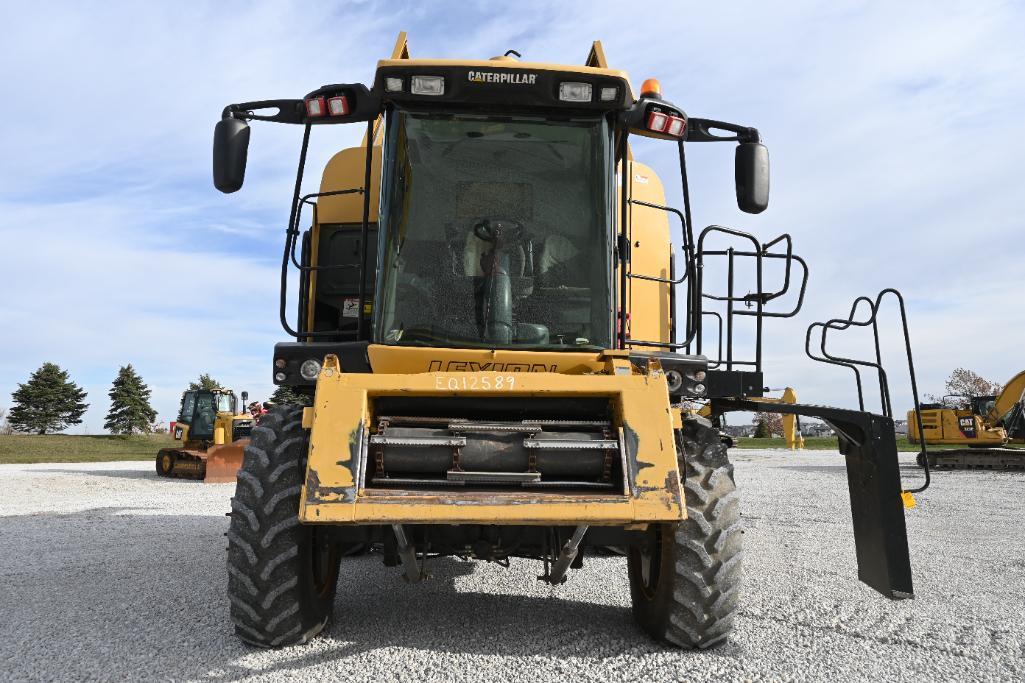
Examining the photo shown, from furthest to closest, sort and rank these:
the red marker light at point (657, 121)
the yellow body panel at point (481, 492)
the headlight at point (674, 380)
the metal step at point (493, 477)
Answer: the red marker light at point (657, 121), the headlight at point (674, 380), the metal step at point (493, 477), the yellow body panel at point (481, 492)

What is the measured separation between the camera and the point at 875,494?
13.9 ft

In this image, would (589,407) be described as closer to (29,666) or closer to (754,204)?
(754,204)

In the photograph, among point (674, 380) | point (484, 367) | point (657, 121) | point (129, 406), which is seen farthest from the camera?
point (129, 406)

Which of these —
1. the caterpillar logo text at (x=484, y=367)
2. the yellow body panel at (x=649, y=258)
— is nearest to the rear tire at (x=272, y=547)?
the caterpillar logo text at (x=484, y=367)

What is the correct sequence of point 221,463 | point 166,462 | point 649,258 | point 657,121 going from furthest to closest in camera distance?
point 166,462
point 221,463
point 649,258
point 657,121

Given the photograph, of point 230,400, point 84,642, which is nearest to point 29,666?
point 84,642

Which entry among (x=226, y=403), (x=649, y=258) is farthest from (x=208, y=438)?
(x=649, y=258)

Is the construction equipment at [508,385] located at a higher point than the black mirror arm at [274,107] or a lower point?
lower

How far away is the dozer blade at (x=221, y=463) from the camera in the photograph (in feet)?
59.5

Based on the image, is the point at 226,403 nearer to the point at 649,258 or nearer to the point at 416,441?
the point at 649,258

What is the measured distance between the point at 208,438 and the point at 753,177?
2081 centimetres

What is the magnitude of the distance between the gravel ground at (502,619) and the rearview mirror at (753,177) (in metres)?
2.46

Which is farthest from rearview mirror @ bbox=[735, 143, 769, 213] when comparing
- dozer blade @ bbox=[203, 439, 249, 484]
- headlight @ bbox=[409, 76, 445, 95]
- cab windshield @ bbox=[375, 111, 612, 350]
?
dozer blade @ bbox=[203, 439, 249, 484]

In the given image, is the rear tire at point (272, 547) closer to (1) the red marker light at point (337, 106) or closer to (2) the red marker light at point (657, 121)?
(1) the red marker light at point (337, 106)
